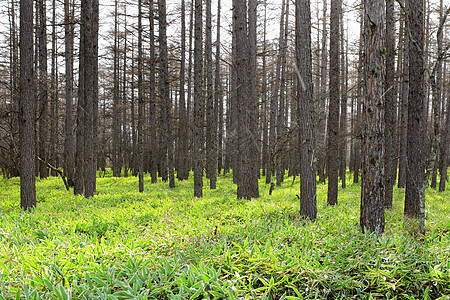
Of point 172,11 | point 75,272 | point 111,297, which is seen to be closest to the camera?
point 111,297

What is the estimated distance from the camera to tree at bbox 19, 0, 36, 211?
666cm

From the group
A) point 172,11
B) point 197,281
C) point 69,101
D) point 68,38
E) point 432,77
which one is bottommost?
point 197,281

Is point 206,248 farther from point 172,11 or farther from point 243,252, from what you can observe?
point 172,11

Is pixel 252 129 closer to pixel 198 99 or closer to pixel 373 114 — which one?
pixel 198 99

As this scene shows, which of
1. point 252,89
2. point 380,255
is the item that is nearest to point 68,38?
point 252,89

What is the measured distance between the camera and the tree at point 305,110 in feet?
18.9

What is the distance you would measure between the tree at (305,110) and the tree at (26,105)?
20.1ft

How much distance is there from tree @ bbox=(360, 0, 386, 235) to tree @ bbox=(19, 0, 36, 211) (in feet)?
23.5

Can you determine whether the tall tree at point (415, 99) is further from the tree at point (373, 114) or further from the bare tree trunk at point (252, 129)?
the bare tree trunk at point (252, 129)

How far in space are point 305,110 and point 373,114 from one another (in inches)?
60.1

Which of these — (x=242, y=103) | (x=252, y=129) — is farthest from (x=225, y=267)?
(x=252, y=129)

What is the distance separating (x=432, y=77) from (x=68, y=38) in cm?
1439

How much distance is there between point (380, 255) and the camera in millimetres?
3477

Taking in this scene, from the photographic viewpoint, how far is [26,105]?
6789 millimetres
